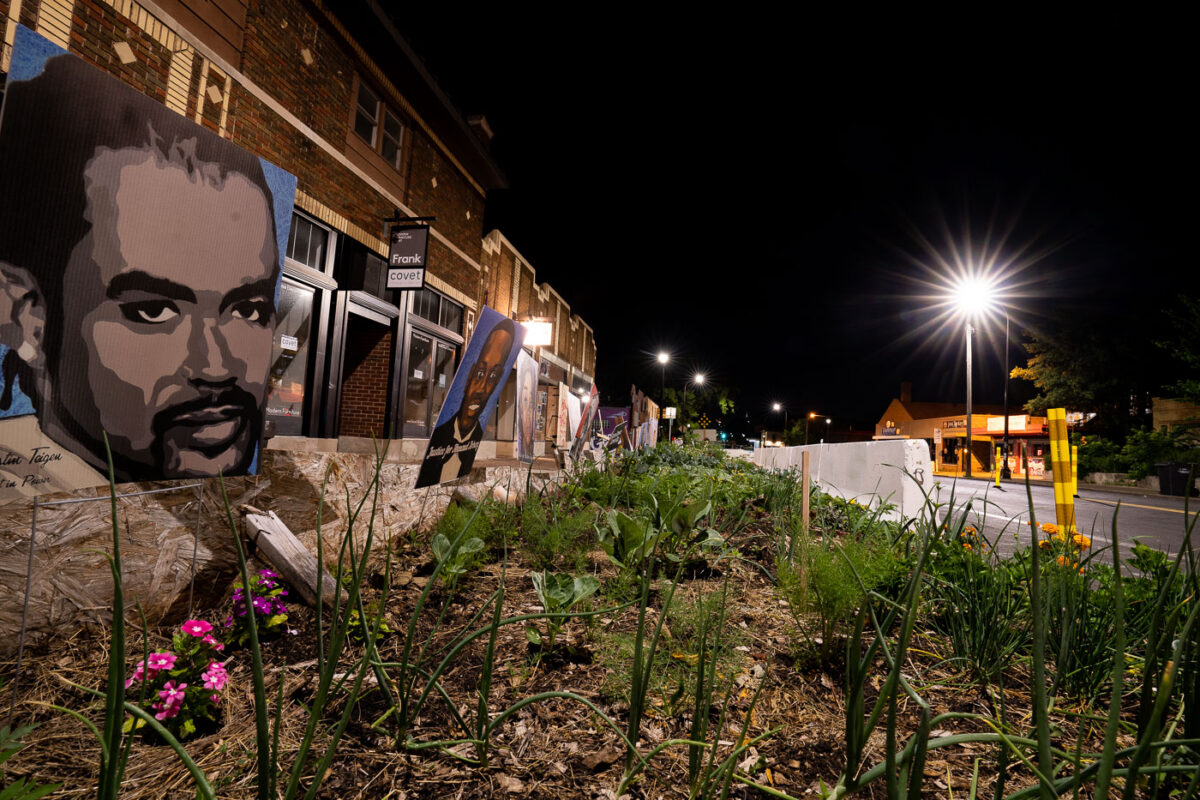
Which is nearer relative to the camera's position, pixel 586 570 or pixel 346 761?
pixel 346 761

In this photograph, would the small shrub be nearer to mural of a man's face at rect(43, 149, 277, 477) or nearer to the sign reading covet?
mural of a man's face at rect(43, 149, 277, 477)

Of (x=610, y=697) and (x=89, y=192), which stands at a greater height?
(x=89, y=192)

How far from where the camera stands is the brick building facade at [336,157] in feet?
15.8

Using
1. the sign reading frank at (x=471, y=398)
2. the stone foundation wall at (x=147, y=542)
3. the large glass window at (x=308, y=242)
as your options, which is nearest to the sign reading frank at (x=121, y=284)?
the stone foundation wall at (x=147, y=542)

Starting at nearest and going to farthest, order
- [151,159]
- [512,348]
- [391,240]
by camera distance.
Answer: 1. [151,159]
2. [512,348]
3. [391,240]

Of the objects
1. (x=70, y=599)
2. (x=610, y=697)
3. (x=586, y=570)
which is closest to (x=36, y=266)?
(x=70, y=599)

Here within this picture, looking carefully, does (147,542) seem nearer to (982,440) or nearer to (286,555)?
(286,555)

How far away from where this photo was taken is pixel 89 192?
1.60m

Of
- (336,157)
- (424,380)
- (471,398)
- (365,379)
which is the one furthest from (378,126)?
(471,398)

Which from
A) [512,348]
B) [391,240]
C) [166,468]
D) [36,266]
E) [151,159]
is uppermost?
[391,240]

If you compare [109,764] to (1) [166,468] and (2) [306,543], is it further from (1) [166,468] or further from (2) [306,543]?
(2) [306,543]

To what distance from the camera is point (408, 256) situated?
815 centimetres

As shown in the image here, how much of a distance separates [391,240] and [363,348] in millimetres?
2022

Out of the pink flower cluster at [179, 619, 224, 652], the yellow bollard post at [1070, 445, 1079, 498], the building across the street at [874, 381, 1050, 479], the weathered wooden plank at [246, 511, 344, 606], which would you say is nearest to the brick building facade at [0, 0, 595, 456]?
the weathered wooden plank at [246, 511, 344, 606]
